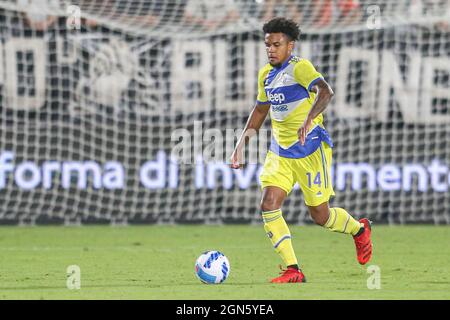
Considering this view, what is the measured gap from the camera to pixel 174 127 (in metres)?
13.4

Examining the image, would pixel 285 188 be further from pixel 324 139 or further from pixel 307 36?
pixel 307 36

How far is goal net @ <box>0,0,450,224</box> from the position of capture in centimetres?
1328

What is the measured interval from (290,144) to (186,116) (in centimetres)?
534

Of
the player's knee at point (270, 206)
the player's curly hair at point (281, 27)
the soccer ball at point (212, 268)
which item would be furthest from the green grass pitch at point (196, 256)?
the player's curly hair at point (281, 27)

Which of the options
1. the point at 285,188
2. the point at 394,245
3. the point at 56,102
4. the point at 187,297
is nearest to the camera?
the point at 187,297

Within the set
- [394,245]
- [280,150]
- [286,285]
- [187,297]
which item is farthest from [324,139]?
[394,245]

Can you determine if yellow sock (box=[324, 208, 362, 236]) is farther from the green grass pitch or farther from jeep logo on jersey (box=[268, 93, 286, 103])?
jeep logo on jersey (box=[268, 93, 286, 103])

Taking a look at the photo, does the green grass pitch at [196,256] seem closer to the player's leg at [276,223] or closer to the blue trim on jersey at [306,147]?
the player's leg at [276,223]

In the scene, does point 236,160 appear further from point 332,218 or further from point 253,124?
point 332,218

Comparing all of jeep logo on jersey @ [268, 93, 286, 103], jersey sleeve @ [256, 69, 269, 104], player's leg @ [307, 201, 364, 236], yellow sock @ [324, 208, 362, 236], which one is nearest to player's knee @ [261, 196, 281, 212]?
player's leg @ [307, 201, 364, 236]

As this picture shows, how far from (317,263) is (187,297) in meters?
2.85

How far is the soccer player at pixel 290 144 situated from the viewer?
26.0ft

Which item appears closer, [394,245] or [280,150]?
[280,150]

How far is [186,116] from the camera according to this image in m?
13.5
